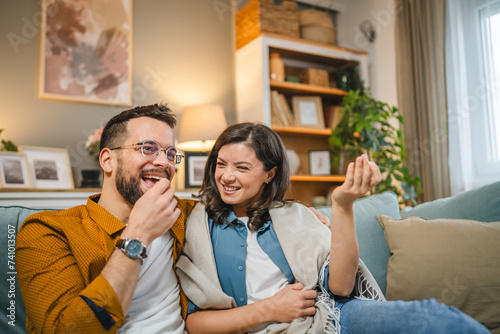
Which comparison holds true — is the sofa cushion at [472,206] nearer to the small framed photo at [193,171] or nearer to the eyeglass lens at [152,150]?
the eyeglass lens at [152,150]

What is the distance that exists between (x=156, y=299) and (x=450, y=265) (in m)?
1.06

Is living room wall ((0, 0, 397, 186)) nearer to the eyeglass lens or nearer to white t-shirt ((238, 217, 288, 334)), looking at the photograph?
the eyeglass lens

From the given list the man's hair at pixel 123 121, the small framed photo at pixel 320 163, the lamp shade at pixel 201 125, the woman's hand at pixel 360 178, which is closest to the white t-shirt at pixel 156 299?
the man's hair at pixel 123 121

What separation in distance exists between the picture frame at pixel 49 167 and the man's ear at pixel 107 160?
1.62 meters

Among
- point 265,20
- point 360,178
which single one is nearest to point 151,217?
point 360,178

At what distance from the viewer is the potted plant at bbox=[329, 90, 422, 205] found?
3066mm

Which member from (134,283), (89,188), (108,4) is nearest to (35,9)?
(108,4)

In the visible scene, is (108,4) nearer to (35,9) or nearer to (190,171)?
(35,9)

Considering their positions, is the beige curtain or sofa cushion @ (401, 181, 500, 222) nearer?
sofa cushion @ (401, 181, 500, 222)

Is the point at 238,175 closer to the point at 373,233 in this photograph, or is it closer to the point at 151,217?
the point at 151,217

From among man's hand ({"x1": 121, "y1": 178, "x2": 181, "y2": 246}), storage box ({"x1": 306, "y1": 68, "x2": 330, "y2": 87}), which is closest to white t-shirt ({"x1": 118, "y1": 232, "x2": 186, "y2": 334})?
man's hand ({"x1": 121, "y1": 178, "x2": 181, "y2": 246})

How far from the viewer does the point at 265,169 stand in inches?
61.7

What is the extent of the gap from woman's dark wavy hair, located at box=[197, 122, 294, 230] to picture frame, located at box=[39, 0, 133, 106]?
1.95 meters

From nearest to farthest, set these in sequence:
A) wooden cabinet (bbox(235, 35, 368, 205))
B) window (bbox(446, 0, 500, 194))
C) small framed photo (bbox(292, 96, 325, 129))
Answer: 1. window (bbox(446, 0, 500, 194))
2. wooden cabinet (bbox(235, 35, 368, 205))
3. small framed photo (bbox(292, 96, 325, 129))
